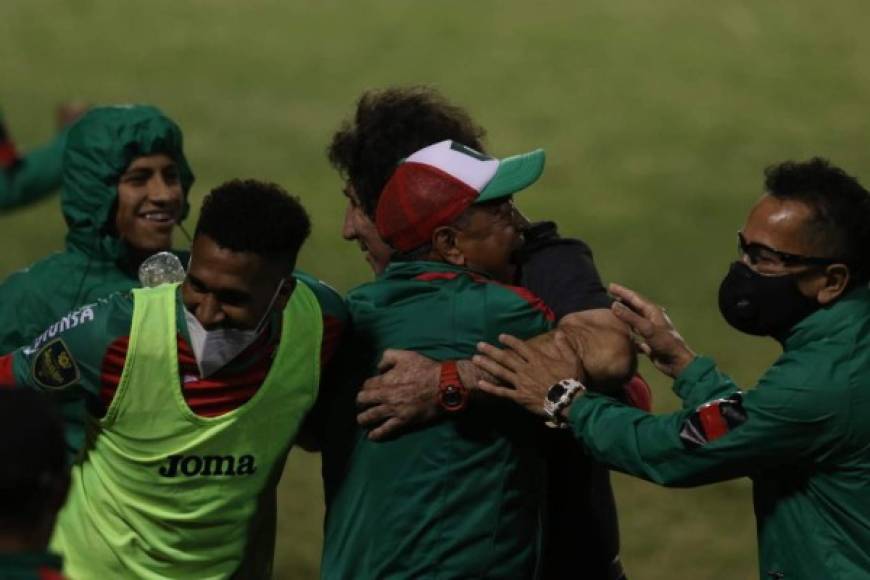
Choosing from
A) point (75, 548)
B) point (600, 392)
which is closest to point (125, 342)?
point (75, 548)

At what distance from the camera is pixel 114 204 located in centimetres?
651

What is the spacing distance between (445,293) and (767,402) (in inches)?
33.2

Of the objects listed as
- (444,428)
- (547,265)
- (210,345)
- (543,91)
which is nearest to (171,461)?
(210,345)

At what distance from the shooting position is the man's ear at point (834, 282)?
4711 mm

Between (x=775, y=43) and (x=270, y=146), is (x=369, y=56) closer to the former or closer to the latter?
(x=270, y=146)

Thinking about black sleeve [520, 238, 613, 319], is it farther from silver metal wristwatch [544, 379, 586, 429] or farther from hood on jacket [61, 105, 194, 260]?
hood on jacket [61, 105, 194, 260]

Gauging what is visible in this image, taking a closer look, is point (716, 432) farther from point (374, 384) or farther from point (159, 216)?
point (159, 216)

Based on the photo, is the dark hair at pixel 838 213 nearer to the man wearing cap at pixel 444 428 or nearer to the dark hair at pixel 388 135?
the man wearing cap at pixel 444 428

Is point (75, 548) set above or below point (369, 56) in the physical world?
below

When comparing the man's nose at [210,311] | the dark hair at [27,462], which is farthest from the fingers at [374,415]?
the dark hair at [27,462]

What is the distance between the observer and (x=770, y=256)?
4781 millimetres

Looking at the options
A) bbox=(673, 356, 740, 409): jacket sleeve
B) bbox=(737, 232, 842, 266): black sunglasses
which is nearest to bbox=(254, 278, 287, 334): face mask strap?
bbox=(673, 356, 740, 409): jacket sleeve

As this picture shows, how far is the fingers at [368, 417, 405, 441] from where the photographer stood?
4824mm

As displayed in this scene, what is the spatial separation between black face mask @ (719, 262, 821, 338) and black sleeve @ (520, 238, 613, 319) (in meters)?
0.42
